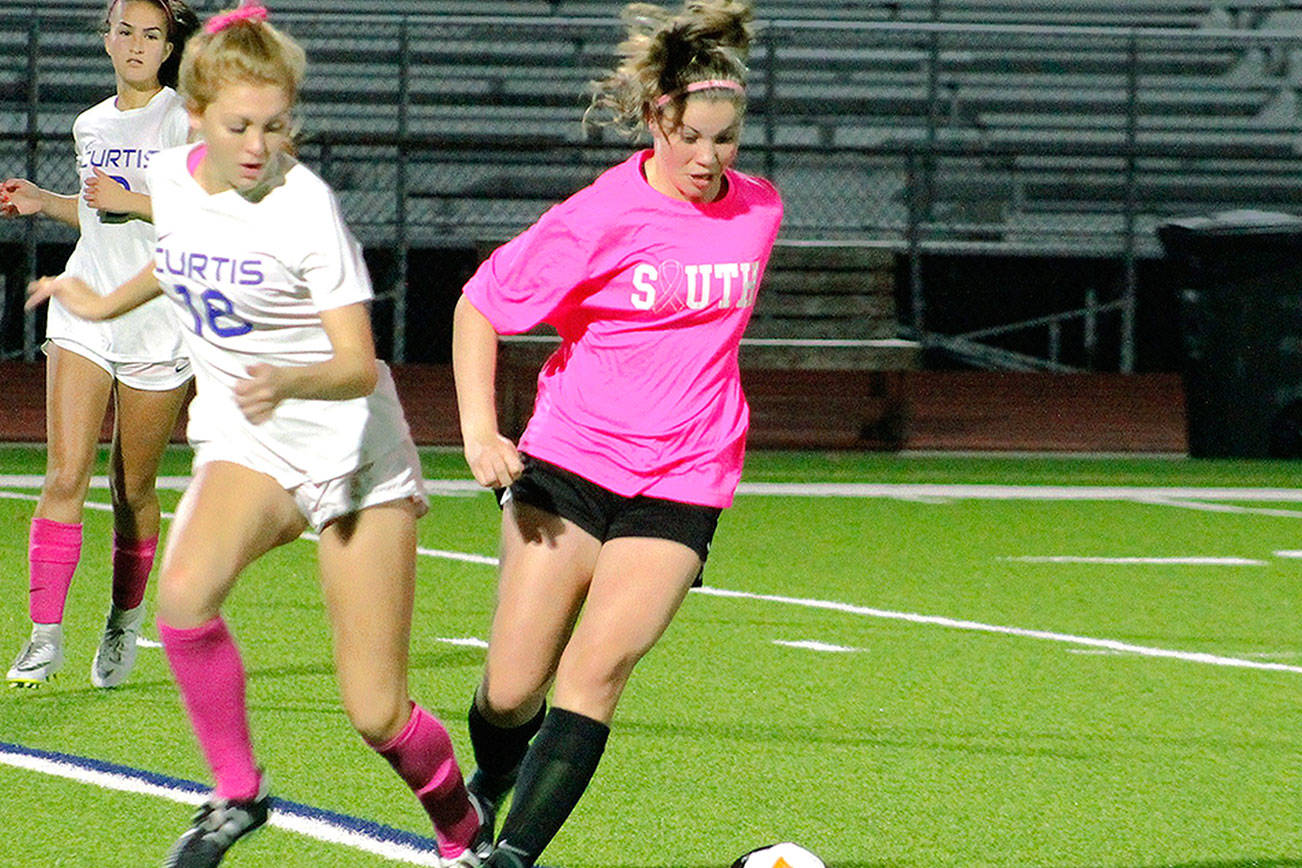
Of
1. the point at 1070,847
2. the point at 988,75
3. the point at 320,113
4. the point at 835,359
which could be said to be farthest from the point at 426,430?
the point at 1070,847

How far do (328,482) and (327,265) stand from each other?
0.42m

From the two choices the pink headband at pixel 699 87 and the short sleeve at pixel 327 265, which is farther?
the pink headband at pixel 699 87

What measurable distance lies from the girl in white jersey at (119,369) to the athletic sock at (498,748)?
2095mm

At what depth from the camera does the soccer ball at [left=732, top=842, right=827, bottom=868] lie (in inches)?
172

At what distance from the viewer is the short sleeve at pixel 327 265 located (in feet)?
13.7

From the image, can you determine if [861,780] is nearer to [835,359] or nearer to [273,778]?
[273,778]

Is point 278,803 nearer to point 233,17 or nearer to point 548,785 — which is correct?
point 548,785

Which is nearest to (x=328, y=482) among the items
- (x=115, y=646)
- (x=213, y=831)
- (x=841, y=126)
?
Answer: (x=213, y=831)

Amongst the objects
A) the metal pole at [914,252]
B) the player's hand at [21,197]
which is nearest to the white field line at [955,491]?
the metal pole at [914,252]

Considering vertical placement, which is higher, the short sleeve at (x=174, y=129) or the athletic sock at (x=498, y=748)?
the short sleeve at (x=174, y=129)

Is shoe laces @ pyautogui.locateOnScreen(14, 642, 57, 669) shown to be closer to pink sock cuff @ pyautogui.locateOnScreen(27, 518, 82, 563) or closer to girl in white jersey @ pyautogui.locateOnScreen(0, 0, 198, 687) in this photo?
girl in white jersey @ pyautogui.locateOnScreen(0, 0, 198, 687)

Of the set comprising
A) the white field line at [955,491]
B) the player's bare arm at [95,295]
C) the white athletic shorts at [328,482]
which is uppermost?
the player's bare arm at [95,295]

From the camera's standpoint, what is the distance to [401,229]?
17.8 metres

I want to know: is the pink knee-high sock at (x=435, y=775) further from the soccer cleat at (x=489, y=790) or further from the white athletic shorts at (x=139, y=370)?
the white athletic shorts at (x=139, y=370)
